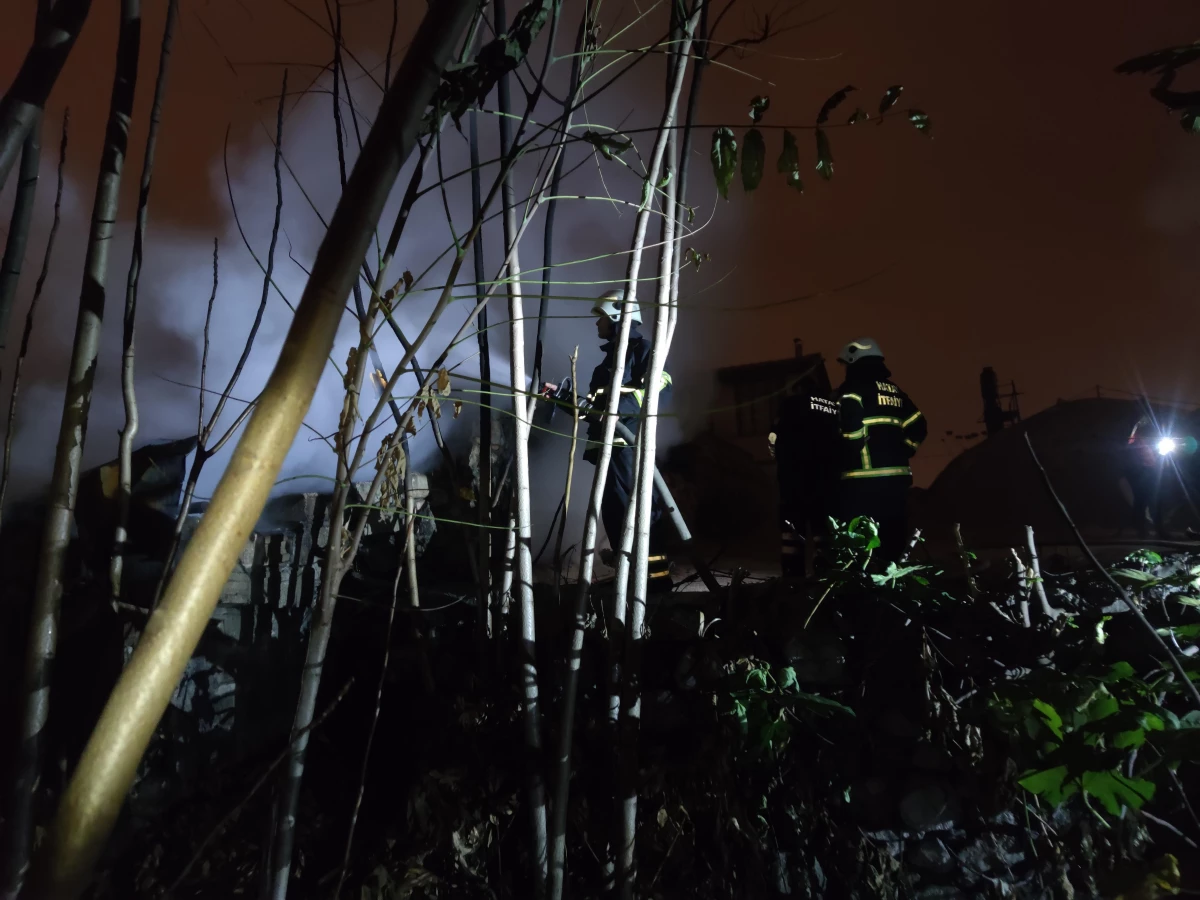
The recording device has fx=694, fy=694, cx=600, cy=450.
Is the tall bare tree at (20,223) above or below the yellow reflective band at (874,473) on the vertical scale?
above

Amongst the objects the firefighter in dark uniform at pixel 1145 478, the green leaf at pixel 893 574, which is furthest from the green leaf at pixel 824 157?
the firefighter in dark uniform at pixel 1145 478

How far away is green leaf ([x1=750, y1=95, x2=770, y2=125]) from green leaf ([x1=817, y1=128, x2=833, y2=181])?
0.22m

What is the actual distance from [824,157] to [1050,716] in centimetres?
169

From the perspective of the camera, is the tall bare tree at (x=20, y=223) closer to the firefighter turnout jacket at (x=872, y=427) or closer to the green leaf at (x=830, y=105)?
the green leaf at (x=830, y=105)

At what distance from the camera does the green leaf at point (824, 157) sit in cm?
206

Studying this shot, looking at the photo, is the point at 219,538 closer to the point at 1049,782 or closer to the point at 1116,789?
the point at 1049,782

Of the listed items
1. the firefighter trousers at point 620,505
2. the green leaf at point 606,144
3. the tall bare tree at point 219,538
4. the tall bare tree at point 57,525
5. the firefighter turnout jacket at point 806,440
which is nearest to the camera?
the tall bare tree at point 219,538

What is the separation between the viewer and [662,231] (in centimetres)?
257

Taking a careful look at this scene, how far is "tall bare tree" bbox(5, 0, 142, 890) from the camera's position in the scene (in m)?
1.67

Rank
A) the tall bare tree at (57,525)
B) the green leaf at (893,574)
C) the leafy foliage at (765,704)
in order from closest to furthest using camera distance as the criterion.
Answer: the tall bare tree at (57,525) → the leafy foliage at (765,704) → the green leaf at (893,574)

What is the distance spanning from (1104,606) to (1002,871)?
1.07 metres

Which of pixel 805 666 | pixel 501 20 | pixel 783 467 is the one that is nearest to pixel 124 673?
pixel 501 20

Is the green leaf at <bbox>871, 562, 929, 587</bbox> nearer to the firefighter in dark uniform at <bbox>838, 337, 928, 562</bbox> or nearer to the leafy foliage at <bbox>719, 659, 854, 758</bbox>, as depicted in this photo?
the leafy foliage at <bbox>719, 659, 854, 758</bbox>

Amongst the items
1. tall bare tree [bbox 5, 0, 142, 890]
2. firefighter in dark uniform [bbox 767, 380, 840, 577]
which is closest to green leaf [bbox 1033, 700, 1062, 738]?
tall bare tree [bbox 5, 0, 142, 890]
